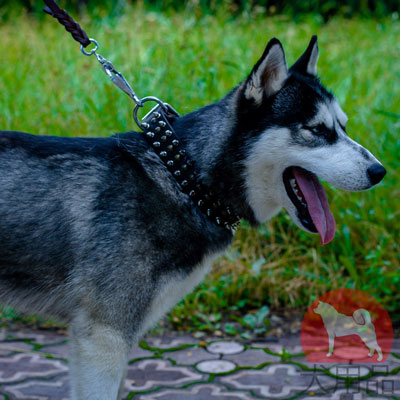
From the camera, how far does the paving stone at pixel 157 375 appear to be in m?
3.02

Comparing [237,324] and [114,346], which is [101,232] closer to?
[114,346]

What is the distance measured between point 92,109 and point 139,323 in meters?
3.11

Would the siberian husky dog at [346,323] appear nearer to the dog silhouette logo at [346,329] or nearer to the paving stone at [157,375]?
the dog silhouette logo at [346,329]

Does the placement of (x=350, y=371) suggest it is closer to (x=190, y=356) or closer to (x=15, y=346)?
(x=190, y=356)

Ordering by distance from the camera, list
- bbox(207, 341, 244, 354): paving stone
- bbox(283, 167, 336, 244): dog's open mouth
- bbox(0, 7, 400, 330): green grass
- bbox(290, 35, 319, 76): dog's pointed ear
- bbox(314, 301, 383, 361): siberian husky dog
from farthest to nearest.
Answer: bbox(0, 7, 400, 330): green grass → bbox(314, 301, 383, 361): siberian husky dog → bbox(207, 341, 244, 354): paving stone → bbox(290, 35, 319, 76): dog's pointed ear → bbox(283, 167, 336, 244): dog's open mouth

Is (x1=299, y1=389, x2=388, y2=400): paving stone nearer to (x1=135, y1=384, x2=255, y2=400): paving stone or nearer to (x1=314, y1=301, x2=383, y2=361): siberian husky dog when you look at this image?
(x1=135, y1=384, x2=255, y2=400): paving stone

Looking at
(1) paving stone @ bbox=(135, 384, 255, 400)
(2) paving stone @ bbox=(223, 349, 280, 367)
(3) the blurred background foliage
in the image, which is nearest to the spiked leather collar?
(1) paving stone @ bbox=(135, 384, 255, 400)

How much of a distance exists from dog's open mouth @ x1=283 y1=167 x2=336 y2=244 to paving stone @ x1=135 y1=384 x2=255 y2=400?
3.39ft

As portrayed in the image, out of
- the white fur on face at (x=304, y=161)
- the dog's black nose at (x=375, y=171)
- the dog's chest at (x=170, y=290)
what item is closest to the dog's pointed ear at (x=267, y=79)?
the white fur on face at (x=304, y=161)

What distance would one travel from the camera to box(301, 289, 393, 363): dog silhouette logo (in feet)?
10.8

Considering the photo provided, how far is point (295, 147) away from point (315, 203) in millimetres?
293

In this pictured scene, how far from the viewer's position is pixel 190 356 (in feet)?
10.9

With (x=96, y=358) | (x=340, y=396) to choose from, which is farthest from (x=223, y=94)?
(x=96, y=358)

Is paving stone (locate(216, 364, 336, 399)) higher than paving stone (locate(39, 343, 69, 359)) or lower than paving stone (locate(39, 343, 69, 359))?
higher
